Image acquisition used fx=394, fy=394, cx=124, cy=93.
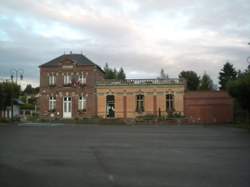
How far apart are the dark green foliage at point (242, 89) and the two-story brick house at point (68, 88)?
22981 mm

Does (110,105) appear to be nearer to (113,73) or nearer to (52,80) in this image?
(52,80)

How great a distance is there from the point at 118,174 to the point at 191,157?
447cm

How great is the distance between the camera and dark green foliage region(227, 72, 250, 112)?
115 feet

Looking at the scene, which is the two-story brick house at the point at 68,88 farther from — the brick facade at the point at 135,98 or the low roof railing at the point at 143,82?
the low roof railing at the point at 143,82

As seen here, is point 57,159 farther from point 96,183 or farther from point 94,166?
point 96,183

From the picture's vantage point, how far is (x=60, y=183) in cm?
845

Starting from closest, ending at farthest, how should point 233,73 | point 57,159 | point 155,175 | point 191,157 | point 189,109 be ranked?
1. point 155,175
2. point 57,159
3. point 191,157
4. point 189,109
5. point 233,73

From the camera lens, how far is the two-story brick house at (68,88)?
2192 inches

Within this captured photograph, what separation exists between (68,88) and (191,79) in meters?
41.9

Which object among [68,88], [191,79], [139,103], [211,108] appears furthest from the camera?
[191,79]

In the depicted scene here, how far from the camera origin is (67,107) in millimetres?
56438

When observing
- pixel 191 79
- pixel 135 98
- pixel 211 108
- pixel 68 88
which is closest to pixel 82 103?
pixel 68 88

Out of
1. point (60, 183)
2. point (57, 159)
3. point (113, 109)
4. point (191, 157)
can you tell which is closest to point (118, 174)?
point (60, 183)

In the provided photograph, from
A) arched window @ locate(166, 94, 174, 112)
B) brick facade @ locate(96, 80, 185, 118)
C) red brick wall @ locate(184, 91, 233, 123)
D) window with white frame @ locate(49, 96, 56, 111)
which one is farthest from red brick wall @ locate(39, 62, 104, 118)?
red brick wall @ locate(184, 91, 233, 123)
